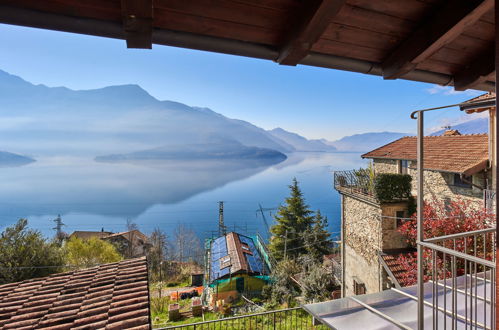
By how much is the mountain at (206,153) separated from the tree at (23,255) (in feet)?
306

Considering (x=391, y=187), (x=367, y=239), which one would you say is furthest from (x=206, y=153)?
(x=391, y=187)

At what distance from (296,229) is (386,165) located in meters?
9.24

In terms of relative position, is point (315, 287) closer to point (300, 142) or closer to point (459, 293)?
point (459, 293)

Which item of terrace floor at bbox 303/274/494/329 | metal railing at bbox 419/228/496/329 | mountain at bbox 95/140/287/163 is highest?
mountain at bbox 95/140/287/163

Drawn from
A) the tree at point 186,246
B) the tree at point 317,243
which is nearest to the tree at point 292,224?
the tree at point 317,243

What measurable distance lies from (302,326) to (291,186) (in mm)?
12493

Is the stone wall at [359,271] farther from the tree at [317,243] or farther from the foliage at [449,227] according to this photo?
the tree at [317,243]

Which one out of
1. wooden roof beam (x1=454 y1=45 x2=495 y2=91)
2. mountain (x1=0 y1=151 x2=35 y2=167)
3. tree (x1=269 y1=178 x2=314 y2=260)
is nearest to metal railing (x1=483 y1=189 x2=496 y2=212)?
wooden roof beam (x1=454 y1=45 x2=495 y2=91)

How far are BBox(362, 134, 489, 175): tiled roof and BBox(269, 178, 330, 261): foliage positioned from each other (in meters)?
7.54

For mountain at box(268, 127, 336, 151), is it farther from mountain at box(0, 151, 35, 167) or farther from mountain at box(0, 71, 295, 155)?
mountain at box(0, 151, 35, 167)

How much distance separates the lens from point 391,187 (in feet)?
27.1

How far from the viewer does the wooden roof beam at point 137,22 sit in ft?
2.75

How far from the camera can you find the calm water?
42.5 metres

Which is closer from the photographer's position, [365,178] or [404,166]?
[365,178]
